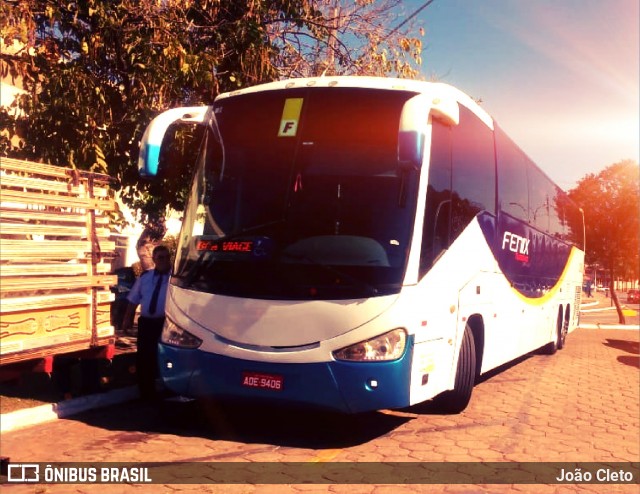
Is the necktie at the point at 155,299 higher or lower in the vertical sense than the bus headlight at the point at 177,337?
higher

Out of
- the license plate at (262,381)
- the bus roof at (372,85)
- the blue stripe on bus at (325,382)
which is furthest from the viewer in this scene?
the bus roof at (372,85)

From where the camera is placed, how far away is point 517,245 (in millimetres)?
10039

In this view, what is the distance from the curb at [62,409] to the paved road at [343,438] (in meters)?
0.13

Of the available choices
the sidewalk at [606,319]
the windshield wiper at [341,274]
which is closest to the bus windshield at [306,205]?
the windshield wiper at [341,274]

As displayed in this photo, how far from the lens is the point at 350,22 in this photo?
1248 centimetres

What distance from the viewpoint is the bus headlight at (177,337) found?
6.25m

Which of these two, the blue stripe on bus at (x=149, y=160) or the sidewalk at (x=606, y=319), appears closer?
the blue stripe on bus at (x=149, y=160)

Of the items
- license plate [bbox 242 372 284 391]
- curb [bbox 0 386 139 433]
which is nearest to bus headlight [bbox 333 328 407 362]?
license plate [bbox 242 372 284 391]

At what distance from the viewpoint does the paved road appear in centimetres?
523

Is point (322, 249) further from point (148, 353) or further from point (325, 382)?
point (148, 353)

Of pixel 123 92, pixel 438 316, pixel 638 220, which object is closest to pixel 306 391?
pixel 438 316

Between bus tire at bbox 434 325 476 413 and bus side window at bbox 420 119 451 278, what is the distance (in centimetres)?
138

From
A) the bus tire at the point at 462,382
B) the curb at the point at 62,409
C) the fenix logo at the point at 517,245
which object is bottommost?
the curb at the point at 62,409

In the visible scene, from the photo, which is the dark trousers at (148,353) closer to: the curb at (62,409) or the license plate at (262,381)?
the curb at (62,409)
